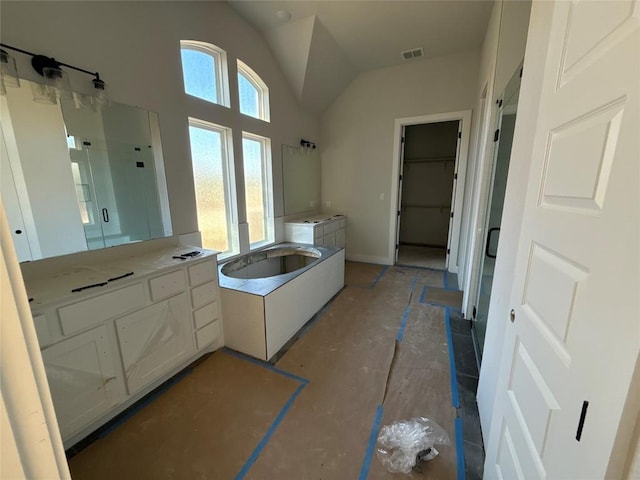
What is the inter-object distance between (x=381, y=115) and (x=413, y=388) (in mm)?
3795

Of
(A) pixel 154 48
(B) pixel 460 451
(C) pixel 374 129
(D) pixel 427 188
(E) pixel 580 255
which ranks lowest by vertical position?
(B) pixel 460 451

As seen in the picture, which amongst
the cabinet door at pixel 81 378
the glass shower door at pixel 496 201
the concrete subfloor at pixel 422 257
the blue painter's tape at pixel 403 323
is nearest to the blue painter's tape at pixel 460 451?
the glass shower door at pixel 496 201

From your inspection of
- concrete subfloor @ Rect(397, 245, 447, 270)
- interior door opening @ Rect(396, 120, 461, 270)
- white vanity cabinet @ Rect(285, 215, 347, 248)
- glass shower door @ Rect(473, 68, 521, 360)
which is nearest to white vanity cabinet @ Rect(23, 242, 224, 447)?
white vanity cabinet @ Rect(285, 215, 347, 248)

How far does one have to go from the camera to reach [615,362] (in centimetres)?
49

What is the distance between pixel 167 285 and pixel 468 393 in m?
2.18

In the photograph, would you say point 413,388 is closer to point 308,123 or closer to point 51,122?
point 51,122

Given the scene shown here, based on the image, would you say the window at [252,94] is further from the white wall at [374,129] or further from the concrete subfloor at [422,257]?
the concrete subfloor at [422,257]

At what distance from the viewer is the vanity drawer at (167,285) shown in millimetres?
1677

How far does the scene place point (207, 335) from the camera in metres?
2.07

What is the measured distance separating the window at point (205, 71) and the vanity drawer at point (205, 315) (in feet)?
6.39

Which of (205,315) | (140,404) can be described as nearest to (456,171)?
(205,315)

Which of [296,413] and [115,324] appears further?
[296,413]

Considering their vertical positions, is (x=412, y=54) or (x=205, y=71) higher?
(x=412, y=54)

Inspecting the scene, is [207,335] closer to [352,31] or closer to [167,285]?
[167,285]
